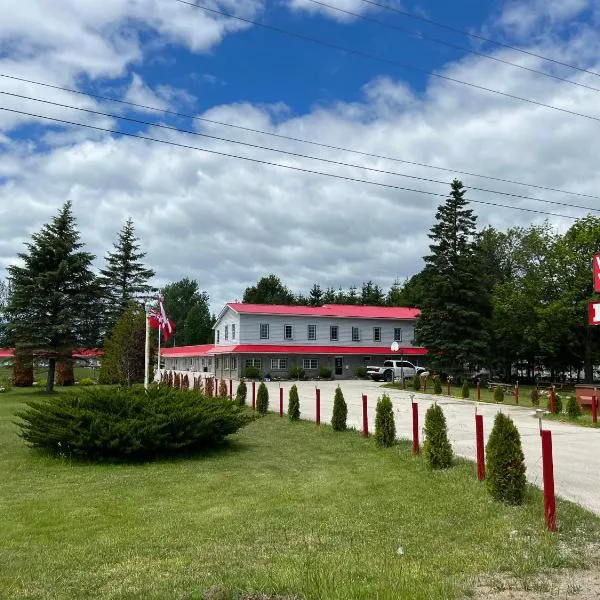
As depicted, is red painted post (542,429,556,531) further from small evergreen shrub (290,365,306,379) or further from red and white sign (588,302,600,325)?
small evergreen shrub (290,365,306,379)

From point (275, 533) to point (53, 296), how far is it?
38304 millimetres

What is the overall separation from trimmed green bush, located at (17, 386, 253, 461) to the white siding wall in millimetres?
40282

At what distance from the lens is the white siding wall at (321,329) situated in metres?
54.1

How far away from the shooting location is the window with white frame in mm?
53750

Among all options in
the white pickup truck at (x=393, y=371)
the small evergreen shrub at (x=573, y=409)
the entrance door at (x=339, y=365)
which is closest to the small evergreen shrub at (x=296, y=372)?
the entrance door at (x=339, y=365)

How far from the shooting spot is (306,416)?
21.0 meters

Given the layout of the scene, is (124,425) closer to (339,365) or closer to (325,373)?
(325,373)

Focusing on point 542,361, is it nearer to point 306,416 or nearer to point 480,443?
point 306,416

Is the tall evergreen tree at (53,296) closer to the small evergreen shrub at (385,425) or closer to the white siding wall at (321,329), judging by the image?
the white siding wall at (321,329)

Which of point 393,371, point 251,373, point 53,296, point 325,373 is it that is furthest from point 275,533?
point 325,373

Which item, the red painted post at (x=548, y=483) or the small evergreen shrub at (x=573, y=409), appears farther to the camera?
the small evergreen shrub at (x=573, y=409)

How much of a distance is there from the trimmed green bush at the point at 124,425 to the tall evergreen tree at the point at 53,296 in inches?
1144

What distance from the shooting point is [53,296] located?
41.4 metres

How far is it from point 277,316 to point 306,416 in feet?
113
